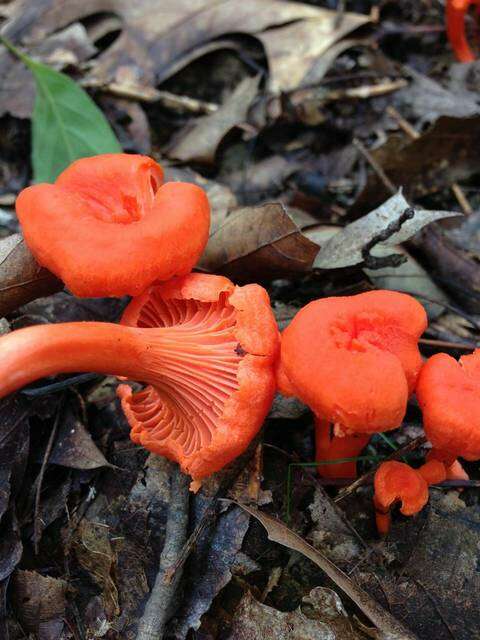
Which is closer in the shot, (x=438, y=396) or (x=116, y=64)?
(x=438, y=396)

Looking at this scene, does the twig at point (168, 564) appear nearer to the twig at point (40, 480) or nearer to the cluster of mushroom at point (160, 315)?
the cluster of mushroom at point (160, 315)

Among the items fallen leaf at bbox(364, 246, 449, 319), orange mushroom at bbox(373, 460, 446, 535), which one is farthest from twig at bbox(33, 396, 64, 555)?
fallen leaf at bbox(364, 246, 449, 319)

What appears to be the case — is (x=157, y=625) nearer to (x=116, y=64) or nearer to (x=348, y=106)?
(x=348, y=106)

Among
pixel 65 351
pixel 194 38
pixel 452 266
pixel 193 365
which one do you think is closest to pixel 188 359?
pixel 193 365

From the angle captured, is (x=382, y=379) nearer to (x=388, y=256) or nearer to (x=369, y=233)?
(x=388, y=256)

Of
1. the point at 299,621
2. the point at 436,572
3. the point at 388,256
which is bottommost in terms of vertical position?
the point at 436,572

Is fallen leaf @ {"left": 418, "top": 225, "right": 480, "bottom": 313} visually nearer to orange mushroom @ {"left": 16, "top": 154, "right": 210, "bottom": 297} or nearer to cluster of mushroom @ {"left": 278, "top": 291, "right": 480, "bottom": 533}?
cluster of mushroom @ {"left": 278, "top": 291, "right": 480, "bottom": 533}

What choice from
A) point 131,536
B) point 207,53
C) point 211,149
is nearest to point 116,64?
point 207,53

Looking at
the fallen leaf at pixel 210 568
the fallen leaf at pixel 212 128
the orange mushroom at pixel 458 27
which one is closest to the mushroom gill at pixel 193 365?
the fallen leaf at pixel 210 568
